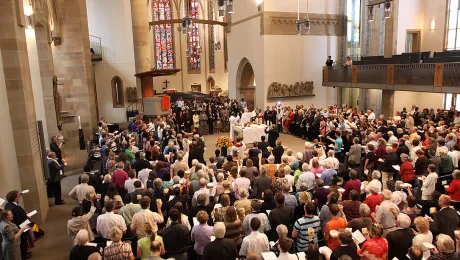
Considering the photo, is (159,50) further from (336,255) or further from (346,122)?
(336,255)

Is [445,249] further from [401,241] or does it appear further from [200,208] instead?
[200,208]

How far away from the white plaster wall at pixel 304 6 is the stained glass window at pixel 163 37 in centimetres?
1600

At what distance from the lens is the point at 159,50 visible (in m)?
33.6

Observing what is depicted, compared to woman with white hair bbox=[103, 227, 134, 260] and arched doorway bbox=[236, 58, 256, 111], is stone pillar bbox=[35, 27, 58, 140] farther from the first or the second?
arched doorway bbox=[236, 58, 256, 111]

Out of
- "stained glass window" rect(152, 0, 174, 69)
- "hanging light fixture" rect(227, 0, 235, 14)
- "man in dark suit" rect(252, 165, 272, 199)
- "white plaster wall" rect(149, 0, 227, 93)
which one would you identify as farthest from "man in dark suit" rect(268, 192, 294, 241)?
"stained glass window" rect(152, 0, 174, 69)

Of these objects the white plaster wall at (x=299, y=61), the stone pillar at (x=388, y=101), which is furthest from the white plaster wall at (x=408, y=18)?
the stone pillar at (x=388, y=101)

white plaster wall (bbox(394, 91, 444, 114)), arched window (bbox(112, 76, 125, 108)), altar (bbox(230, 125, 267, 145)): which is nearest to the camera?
altar (bbox(230, 125, 267, 145))

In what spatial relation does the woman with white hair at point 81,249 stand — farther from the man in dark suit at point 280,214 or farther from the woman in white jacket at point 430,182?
the woman in white jacket at point 430,182

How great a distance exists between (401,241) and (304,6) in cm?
1839

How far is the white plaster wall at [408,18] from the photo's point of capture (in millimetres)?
19938

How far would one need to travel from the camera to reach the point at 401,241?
4527 millimetres

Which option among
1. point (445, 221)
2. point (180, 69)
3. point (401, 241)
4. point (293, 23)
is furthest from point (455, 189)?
point (293, 23)

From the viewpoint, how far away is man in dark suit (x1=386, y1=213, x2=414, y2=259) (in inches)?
179

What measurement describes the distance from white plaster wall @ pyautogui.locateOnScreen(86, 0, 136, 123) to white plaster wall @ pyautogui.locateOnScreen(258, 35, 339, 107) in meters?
9.50
